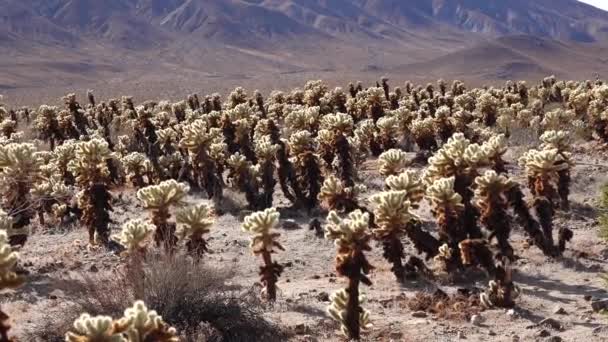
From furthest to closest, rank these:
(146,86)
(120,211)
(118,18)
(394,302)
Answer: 1. (118,18)
2. (146,86)
3. (120,211)
4. (394,302)

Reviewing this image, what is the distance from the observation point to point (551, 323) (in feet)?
26.1

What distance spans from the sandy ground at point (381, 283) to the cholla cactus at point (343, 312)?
0.78 feet

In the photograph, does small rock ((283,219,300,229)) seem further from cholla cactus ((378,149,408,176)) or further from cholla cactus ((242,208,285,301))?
cholla cactus ((242,208,285,301))

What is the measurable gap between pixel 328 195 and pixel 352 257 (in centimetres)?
394

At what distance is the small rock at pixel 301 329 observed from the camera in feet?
26.6

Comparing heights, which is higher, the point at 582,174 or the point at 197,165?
the point at 582,174

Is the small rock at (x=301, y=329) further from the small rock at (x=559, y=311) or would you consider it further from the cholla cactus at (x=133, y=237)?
the small rock at (x=559, y=311)

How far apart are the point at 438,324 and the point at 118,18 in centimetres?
14800

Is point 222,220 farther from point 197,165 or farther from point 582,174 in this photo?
point 582,174

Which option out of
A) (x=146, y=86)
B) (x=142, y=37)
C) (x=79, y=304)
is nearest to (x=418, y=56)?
(x=142, y=37)

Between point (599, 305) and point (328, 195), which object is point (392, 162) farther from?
point (599, 305)

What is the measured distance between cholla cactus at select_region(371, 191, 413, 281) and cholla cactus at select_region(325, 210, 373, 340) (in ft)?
4.98

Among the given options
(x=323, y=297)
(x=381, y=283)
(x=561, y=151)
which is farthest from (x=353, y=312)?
(x=561, y=151)

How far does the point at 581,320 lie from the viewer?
26.7 feet
